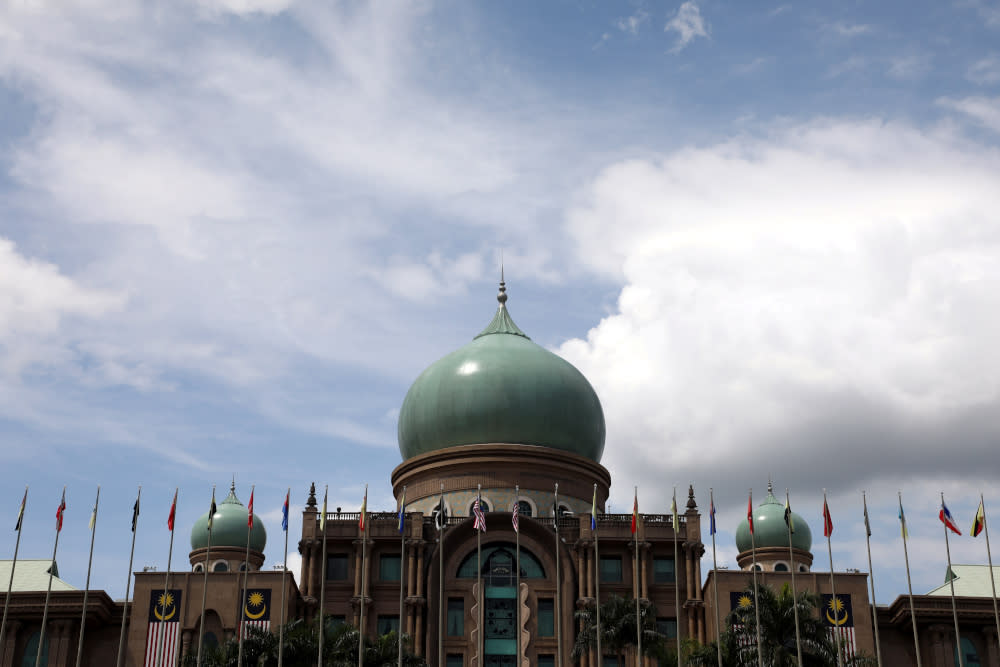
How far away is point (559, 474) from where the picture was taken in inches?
2687

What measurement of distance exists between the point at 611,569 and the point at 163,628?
23434 millimetres

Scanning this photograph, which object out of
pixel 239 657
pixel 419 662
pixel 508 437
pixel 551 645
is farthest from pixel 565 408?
pixel 239 657

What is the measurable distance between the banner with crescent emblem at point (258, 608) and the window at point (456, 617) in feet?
30.4

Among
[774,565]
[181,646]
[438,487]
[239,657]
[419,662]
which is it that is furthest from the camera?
[774,565]

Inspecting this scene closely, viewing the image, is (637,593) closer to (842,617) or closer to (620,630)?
(620,630)

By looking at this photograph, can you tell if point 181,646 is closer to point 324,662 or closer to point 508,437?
point 324,662

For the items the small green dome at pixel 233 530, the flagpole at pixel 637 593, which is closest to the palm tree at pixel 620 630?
the flagpole at pixel 637 593

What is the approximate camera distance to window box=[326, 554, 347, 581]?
63250 millimetres

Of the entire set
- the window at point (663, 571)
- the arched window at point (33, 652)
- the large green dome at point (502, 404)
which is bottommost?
the arched window at point (33, 652)

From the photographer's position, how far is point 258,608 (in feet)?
199

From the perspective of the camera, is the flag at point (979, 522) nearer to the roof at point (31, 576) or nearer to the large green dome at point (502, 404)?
the large green dome at point (502, 404)

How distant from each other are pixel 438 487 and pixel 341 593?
872cm

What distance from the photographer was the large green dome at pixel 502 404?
68.6 meters

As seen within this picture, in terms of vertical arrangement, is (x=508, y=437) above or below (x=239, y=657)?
above
